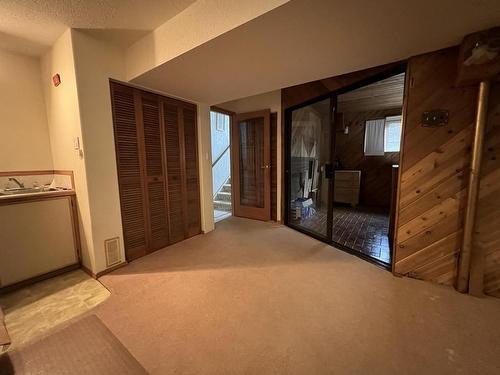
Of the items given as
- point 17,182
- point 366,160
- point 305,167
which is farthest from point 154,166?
point 366,160

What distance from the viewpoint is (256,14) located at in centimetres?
120

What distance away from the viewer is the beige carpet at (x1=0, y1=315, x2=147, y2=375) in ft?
3.71

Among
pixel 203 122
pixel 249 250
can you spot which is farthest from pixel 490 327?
pixel 203 122

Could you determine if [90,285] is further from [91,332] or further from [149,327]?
[149,327]

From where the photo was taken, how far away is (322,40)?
1464 millimetres

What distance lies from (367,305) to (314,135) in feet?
8.52

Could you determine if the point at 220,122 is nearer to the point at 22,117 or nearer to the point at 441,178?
the point at 22,117

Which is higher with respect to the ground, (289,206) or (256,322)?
(289,206)

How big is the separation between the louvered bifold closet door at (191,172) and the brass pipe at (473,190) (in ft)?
9.55

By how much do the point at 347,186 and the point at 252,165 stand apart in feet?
8.19

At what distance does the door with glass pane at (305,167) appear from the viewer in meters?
3.31

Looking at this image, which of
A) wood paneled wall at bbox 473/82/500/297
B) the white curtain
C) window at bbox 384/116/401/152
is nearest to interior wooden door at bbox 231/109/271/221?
wood paneled wall at bbox 473/82/500/297

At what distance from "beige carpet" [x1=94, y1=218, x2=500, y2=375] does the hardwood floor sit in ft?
1.40

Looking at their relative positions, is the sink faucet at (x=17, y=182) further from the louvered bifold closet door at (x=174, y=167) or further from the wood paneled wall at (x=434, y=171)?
the wood paneled wall at (x=434, y=171)
